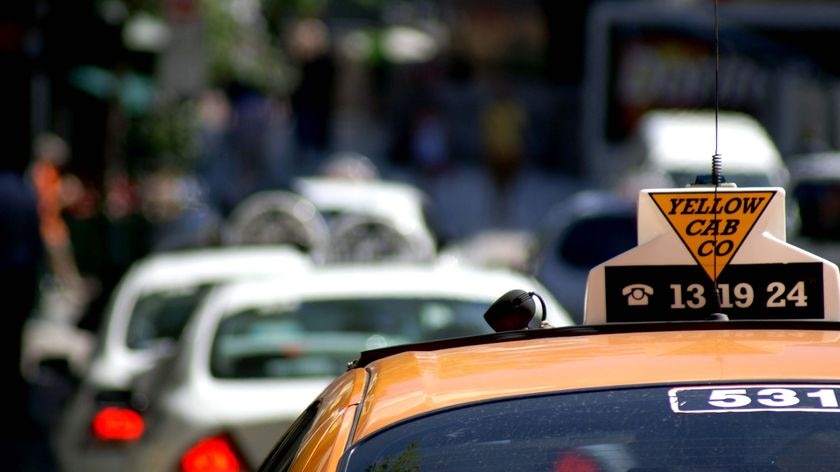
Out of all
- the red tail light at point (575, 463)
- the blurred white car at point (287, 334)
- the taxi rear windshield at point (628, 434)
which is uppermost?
the taxi rear windshield at point (628, 434)

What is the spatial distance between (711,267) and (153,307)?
21.4 feet

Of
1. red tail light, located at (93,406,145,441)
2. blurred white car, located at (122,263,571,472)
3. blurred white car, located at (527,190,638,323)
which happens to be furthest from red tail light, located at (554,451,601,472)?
blurred white car, located at (527,190,638,323)

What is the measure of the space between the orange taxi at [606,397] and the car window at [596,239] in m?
10.4

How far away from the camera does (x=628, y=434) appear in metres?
3.02

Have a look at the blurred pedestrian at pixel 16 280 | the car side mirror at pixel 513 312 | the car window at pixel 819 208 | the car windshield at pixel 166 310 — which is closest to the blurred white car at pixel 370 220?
the blurred pedestrian at pixel 16 280

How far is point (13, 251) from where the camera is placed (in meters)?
11.7

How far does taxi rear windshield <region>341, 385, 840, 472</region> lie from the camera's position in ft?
9.73

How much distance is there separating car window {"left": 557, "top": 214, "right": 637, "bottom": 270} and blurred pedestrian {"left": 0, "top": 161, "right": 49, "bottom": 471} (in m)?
3.95

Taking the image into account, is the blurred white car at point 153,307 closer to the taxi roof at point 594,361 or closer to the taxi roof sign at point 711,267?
the taxi roof sign at point 711,267

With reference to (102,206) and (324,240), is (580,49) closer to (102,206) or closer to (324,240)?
(102,206)

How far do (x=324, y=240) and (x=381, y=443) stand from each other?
1176cm

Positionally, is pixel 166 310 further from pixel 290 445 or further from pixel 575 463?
pixel 575 463

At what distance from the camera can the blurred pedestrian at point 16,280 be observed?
457 inches

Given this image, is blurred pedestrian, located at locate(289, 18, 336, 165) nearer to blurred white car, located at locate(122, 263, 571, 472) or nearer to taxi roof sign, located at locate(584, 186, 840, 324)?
blurred white car, located at locate(122, 263, 571, 472)
